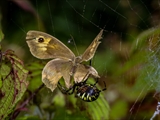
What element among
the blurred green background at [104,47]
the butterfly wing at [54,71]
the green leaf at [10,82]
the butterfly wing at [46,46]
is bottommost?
the blurred green background at [104,47]

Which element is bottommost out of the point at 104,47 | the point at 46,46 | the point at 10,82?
the point at 104,47

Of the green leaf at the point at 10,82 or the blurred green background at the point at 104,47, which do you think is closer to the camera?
the green leaf at the point at 10,82

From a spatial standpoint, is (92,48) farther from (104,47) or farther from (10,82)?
(104,47)

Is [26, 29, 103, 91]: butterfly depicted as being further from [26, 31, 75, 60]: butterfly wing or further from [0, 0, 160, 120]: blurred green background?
[0, 0, 160, 120]: blurred green background


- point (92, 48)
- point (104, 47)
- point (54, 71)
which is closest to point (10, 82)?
point (54, 71)

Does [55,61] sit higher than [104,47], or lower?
higher

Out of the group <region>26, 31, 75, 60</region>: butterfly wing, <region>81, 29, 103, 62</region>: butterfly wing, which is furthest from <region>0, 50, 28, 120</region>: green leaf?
<region>81, 29, 103, 62</region>: butterfly wing

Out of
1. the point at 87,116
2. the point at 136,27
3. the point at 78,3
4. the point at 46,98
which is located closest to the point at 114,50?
the point at 136,27

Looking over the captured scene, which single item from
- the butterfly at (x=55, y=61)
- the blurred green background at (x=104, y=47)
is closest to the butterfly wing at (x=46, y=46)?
the butterfly at (x=55, y=61)

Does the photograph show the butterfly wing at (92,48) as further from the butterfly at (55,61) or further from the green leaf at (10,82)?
the green leaf at (10,82)
